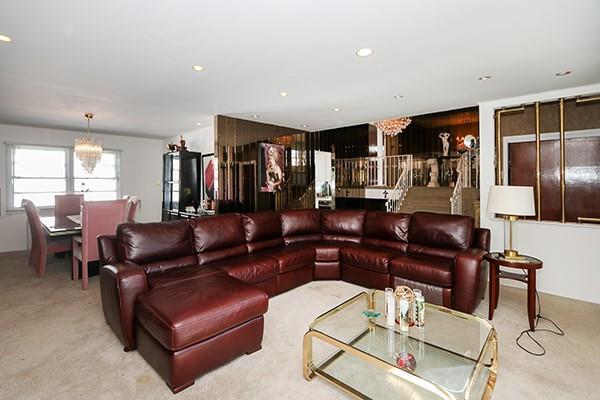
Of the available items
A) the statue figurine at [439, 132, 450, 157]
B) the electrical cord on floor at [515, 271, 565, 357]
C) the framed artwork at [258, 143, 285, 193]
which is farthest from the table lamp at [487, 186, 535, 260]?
the statue figurine at [439, 132, 450, 157]

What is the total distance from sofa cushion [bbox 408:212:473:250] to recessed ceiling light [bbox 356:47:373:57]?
215 cm

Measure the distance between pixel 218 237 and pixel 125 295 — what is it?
1306mm

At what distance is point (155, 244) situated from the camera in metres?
2.89

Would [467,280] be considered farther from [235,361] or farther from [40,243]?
[40,243]

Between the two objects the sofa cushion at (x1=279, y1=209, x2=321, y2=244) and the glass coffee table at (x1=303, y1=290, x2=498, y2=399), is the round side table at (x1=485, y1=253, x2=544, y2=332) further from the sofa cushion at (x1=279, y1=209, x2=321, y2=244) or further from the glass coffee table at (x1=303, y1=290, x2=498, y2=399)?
the sofa cushion at (x1=279, y1=209, x2=321, y2=244)

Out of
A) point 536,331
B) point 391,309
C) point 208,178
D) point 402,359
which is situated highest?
point 208,178

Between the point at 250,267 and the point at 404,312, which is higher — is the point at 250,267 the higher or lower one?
the higher one

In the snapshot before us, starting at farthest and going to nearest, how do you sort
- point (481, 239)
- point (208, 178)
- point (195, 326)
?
1. point (208, 178)
2. point (481, 239)
3. point (195, 326)

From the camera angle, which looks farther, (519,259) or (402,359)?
(519,259)

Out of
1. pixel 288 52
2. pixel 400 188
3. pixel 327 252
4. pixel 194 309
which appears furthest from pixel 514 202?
pixel 400 188

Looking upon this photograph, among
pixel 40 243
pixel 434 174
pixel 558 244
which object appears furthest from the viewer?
pixel 434 174

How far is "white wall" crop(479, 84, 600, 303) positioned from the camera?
3.40m

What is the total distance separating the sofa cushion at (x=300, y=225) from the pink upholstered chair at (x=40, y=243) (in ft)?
10.5

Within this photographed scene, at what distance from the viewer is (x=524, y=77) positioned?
3.14 meters
